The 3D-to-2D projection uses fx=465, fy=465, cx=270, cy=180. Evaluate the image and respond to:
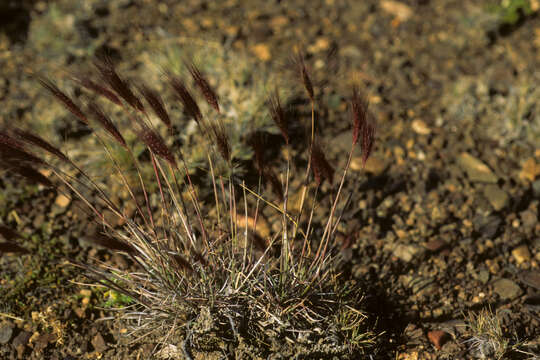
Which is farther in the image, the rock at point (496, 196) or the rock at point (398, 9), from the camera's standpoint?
the rock at point (398, 9)

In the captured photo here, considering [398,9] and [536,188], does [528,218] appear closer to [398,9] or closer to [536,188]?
[536,188]

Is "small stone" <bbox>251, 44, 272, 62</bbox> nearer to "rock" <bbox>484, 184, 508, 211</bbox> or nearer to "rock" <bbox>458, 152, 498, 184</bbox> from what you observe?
"rock" <bbox>458, 152, 498, 184</bbox>

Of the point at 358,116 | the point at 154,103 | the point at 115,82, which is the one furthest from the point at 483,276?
the point at 115,82

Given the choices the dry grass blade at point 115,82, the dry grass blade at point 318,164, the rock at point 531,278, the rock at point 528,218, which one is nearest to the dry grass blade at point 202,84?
the dry grass blade at point 115,82

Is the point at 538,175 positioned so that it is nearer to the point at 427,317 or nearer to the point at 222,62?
the point at 427,317

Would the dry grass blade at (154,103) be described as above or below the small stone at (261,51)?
above

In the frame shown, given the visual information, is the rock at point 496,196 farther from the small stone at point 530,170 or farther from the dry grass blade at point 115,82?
the dry grass blade at point 115,82
